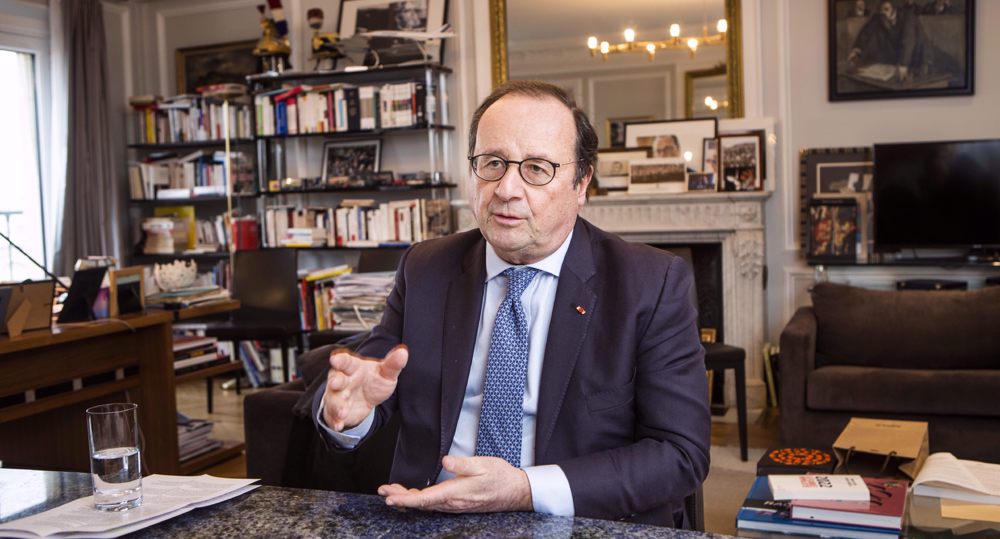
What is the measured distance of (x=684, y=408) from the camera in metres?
1.43

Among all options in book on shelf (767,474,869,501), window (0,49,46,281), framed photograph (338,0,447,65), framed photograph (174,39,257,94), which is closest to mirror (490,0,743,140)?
framed photograph (338,0,447,65)

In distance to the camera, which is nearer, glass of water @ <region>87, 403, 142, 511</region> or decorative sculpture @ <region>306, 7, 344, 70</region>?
glass of water @ <region>87, 403, 142, 511</region>

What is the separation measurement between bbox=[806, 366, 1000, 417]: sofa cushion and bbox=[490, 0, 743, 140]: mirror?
187 centimetres

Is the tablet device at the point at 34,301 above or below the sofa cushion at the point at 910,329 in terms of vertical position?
above

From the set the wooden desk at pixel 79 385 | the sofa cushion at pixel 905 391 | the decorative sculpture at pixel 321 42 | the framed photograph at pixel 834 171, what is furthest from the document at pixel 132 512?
the decorative sculpture at pixel 321 42

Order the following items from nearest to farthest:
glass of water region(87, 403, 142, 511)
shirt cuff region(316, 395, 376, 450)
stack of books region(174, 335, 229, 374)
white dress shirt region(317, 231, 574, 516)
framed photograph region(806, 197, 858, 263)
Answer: glass of water region(87, 403, 142, 511)
shirt cuff region(316, 395, 376, 450)
white dress shirt region(317, 231, 574, 516)
stack of books region(174, 335, 229, 374)
framed photograph region(806, 197, 858, 263)

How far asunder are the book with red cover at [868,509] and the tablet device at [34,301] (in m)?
2.49

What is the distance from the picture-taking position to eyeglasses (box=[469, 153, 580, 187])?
4.89 ft

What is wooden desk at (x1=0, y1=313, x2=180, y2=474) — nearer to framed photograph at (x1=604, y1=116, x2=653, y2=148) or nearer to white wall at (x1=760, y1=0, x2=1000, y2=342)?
framed photograph at (x1=604, y1=116, x2=653, y2=148)

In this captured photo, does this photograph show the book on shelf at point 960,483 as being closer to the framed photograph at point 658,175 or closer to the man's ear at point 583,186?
the man's ear at point 583,186

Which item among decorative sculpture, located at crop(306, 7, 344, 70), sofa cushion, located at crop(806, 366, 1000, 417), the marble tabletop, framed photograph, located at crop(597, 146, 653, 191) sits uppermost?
decorative sculpture, located at crop(306, 7, 344, 70)

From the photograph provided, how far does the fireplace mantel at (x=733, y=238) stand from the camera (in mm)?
4852

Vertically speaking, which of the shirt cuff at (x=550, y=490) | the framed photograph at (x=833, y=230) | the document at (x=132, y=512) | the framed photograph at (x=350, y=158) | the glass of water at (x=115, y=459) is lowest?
the shirt cuff at (x=550, y=490)

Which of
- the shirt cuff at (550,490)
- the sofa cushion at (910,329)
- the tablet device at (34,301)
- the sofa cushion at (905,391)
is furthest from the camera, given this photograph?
the sofa cushion at (910,329)
